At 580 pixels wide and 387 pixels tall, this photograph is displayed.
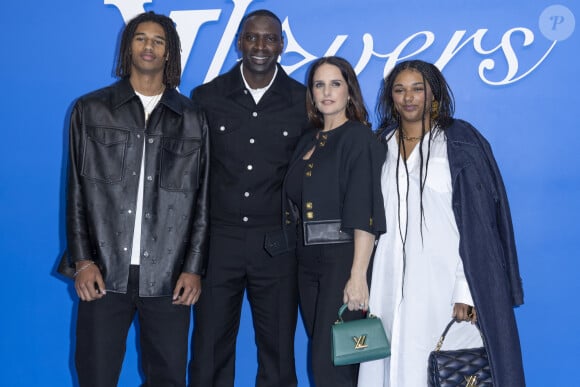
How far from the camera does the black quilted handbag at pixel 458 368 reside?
2.69 metres

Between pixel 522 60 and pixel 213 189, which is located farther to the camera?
pixel 522 60

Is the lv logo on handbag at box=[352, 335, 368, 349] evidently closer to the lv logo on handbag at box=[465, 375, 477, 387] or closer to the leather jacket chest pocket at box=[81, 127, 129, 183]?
the lv logo on handbag at box=[465, 375, 477, 387]

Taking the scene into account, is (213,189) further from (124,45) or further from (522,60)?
(522,60)

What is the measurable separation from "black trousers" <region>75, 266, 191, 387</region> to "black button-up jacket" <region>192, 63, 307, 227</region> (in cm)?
55

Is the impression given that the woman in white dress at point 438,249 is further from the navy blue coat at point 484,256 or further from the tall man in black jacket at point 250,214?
the tall man in black jacket at point 250,214

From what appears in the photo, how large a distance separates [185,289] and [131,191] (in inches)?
19.8

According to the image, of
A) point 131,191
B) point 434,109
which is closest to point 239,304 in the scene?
point 131,191

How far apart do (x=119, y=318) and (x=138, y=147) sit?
0.76 m

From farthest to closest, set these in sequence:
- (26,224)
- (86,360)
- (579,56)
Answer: (26,224) < (579,56) < (86,360)

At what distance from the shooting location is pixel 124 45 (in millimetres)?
3031

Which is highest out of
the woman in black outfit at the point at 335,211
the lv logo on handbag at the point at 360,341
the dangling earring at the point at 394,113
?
the dangling earring at the point at 394,113

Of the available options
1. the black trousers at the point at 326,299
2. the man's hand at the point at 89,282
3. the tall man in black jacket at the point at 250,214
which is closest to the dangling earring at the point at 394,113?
the tall man in black jacket at the point at 250,214

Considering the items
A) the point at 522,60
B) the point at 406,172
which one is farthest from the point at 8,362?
the point at 522,60

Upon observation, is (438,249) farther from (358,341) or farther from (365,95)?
(365,95)
